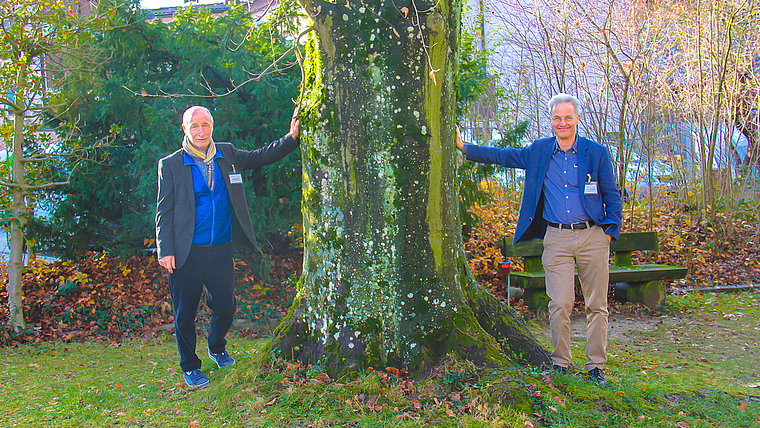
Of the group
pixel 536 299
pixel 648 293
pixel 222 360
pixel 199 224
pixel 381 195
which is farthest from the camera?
pixel 648 293

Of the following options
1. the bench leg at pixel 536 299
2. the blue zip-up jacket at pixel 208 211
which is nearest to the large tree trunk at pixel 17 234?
the blue zip-up jacket at pixel 208 211

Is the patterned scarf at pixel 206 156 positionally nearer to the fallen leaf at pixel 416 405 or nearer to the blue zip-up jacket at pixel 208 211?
the blue zip-up jacket at pixel 208 211

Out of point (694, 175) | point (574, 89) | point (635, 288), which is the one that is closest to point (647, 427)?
point (635, 288)

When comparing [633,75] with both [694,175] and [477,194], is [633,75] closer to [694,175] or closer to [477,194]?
[694,175]

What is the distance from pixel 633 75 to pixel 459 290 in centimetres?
713

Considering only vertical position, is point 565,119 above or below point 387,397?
above

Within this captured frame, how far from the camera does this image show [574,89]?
406 inches

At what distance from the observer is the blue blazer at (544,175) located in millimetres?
3805

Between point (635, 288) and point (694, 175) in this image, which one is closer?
point (635, 288)

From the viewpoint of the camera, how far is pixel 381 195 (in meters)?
3.59

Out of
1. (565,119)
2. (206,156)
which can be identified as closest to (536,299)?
(565,119)

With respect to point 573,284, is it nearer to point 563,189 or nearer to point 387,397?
point 563,189

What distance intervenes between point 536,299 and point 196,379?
406cm

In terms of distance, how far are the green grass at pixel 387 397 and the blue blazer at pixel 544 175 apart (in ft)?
3.39
